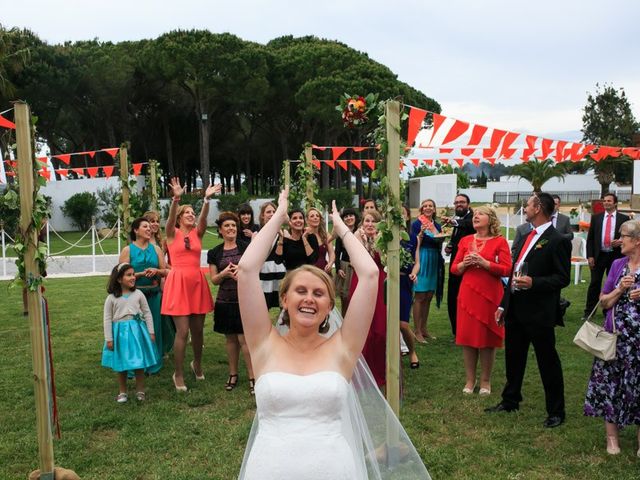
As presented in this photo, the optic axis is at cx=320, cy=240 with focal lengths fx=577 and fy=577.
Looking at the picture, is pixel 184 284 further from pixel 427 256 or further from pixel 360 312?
pixel 360 312

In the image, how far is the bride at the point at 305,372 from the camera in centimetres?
227

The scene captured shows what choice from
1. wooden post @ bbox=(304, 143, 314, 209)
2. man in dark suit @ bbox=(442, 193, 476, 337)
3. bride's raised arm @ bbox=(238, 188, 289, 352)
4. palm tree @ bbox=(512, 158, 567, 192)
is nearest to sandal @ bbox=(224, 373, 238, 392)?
man in dark suit @ bbox=(442, 193, 476, 337)

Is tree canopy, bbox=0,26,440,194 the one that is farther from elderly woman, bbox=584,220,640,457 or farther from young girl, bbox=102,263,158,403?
elderly woman, bbox=584,220,640,457

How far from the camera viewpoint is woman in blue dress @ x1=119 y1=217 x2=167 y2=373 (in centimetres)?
639

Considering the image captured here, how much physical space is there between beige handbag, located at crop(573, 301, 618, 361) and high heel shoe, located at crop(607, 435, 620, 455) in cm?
66

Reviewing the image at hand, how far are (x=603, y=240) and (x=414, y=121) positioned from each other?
4.99m

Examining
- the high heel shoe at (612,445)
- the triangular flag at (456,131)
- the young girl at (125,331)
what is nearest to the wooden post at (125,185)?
the young girl at (125,331)

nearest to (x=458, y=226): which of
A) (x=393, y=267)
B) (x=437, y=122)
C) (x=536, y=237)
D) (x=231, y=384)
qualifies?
(x=437, y=122)

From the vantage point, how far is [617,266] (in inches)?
177

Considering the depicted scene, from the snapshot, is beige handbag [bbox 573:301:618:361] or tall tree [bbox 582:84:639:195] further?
tall tree [bbox 582:84:639:195]

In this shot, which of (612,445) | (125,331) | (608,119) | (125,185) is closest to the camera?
(612,445)

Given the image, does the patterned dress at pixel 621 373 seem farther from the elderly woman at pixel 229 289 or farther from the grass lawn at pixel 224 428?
the elderly woman at pixel 229 289

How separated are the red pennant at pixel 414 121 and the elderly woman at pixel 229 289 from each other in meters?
2.09

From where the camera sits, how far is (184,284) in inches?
243
